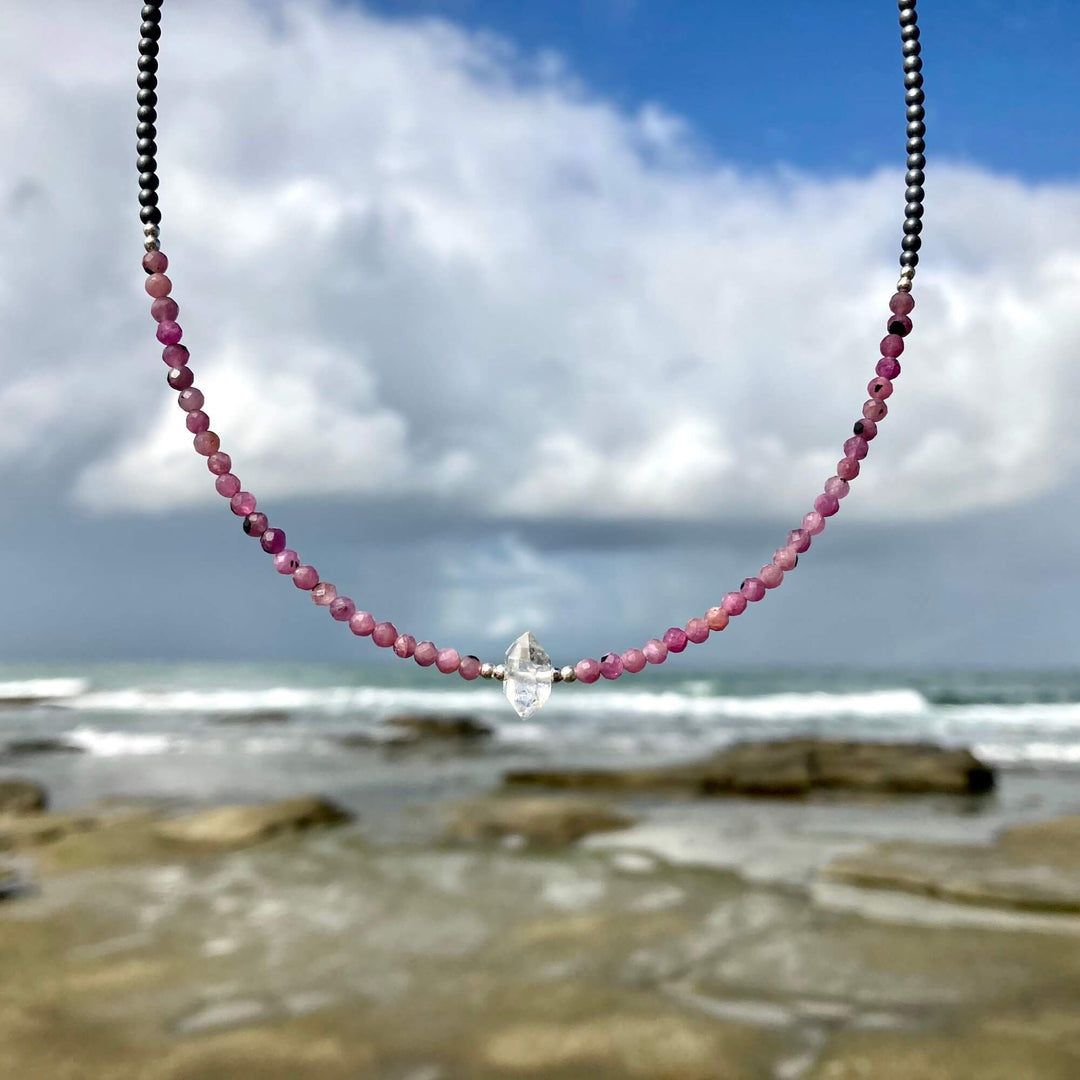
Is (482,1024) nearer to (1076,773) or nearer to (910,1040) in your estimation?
(910,1040)

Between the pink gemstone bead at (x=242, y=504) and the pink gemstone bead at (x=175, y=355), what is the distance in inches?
11.7

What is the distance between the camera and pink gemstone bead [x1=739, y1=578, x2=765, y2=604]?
2391 millimetres

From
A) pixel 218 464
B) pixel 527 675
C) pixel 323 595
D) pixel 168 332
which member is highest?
pixel 168 332

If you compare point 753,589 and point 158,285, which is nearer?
point 158,285

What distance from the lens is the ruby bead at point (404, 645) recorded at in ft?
7.60

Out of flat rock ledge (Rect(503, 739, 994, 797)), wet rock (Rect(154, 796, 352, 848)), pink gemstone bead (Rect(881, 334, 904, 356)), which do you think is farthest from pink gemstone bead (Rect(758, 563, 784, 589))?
flat rock ledge (Rect(503, 739, 994, 797))

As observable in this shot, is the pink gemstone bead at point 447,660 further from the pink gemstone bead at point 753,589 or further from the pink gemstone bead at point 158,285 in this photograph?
the pink gemstone bead at point 158,285

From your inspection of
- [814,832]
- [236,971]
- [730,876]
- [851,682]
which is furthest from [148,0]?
[851,682]

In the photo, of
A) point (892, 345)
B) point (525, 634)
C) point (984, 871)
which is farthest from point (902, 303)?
point (984, 871)

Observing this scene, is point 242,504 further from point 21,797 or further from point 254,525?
Result: point 21,797

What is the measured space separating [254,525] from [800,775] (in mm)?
7848

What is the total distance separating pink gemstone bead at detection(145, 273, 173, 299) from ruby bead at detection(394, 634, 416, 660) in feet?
2.84

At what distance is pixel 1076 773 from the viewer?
11469 millimetres

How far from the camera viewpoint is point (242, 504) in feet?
7.61
